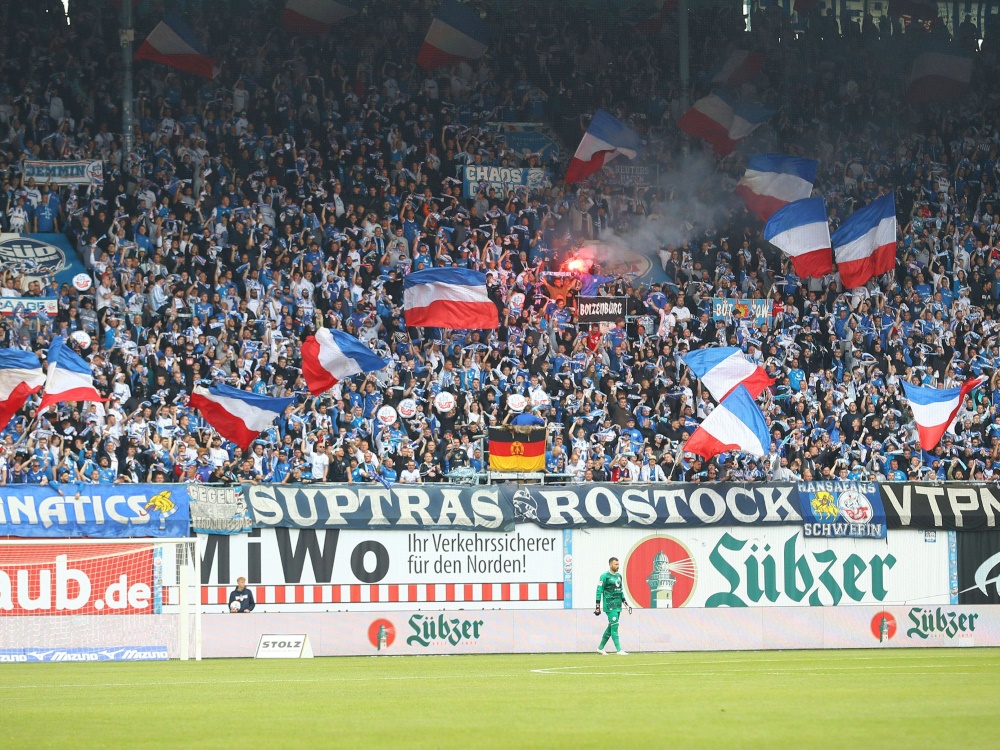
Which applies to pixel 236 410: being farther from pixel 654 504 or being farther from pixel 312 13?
pixel 312 13

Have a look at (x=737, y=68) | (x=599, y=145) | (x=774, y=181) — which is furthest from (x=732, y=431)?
(x=737, y=68)

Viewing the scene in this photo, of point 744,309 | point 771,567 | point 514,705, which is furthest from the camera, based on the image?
point 744,309

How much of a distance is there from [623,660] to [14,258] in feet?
58.4

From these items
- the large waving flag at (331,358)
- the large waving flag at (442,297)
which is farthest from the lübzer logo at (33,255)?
the large waving flag at (442,297)

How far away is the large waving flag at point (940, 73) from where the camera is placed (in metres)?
46.8

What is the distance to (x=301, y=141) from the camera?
4059cm

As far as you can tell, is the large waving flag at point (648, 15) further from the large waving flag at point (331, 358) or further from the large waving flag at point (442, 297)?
the large waving flag at point (331, 358)

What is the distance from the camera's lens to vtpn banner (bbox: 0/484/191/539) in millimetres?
30734

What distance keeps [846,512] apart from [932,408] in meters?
3.01

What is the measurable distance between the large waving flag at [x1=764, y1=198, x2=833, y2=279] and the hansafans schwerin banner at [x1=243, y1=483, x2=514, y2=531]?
10788mm

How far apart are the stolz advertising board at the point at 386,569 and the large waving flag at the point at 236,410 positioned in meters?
2.38

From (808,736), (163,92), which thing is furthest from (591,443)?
(808,736)

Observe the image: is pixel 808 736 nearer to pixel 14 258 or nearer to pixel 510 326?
pixel 510 326

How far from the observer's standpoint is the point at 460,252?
126 ft
